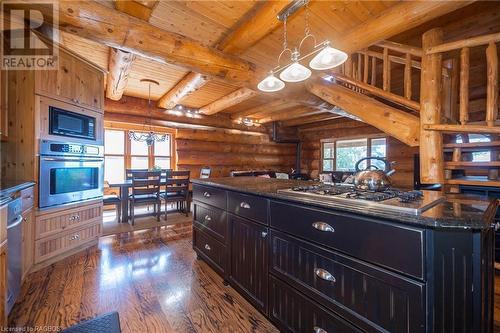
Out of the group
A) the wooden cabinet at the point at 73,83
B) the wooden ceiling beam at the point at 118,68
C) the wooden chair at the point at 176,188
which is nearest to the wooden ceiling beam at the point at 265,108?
the wooden chair at the point at 176,188

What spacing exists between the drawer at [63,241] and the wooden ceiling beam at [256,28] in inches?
117

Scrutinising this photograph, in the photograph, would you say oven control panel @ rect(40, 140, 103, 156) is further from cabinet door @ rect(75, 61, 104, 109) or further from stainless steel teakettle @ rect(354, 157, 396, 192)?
stainless steel teakettle @ rect(354, 157, 396, 192)

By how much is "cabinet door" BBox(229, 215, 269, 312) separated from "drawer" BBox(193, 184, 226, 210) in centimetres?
22

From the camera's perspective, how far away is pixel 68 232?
2.57 m

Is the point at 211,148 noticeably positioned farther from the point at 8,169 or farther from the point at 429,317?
the point at 429,317

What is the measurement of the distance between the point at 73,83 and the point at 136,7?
1.38m

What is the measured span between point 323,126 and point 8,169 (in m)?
7.26

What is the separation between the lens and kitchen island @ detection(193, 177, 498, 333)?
0.84 metres

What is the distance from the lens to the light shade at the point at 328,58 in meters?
1.67

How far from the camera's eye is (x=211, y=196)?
228 cm

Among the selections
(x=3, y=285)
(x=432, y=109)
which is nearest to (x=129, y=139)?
(x=3, y=285)

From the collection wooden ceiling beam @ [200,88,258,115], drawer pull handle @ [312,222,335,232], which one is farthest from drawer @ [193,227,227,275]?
wooden ceiling beam @ [200,88,258,115]

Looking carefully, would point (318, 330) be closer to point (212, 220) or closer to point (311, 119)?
point (212, 220)

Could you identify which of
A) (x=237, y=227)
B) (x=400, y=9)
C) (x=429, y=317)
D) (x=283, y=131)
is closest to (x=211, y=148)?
(x=283, y=131)
